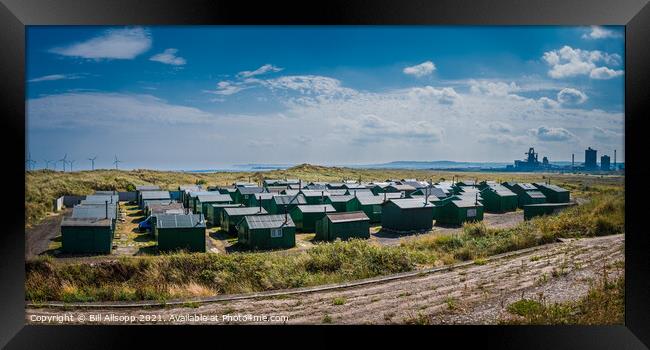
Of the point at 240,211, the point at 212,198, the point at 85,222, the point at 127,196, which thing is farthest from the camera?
the point at 127,196

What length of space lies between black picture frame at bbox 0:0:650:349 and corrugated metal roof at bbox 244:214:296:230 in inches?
411

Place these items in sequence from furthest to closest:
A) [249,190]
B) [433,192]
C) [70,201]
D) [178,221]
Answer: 1. [249,190]
2. [433,192]
3. [70,201]
4. [178,221]

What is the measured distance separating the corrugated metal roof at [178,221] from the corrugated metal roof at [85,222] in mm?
1763

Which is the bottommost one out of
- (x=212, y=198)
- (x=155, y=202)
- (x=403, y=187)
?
(x=155, y=202)

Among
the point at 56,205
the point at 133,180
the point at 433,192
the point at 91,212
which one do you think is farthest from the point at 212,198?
the point at 133,180

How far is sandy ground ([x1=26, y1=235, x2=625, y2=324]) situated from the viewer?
23.7 feet

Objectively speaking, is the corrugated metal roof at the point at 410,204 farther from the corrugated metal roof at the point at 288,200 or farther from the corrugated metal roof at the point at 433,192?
the corrugated metal roof at the point at 433,192

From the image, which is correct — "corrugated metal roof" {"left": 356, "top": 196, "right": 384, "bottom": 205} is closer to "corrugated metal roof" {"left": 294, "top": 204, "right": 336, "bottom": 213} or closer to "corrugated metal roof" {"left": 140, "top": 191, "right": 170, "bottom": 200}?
"corrugated metal roof" {"left": 294, "top": 204, "right": 336, "bottom": 213}

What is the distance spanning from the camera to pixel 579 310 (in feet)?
23.5

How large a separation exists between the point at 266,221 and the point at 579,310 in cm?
1231

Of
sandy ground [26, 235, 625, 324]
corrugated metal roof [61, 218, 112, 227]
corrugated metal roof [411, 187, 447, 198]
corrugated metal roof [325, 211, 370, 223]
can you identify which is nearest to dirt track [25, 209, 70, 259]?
corrugated metal roof [61, 218, 112, 227]

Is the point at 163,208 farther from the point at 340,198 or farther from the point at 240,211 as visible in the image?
the point at 340,198

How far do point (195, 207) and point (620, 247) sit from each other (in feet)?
71.5

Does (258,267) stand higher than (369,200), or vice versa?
(369,200)
